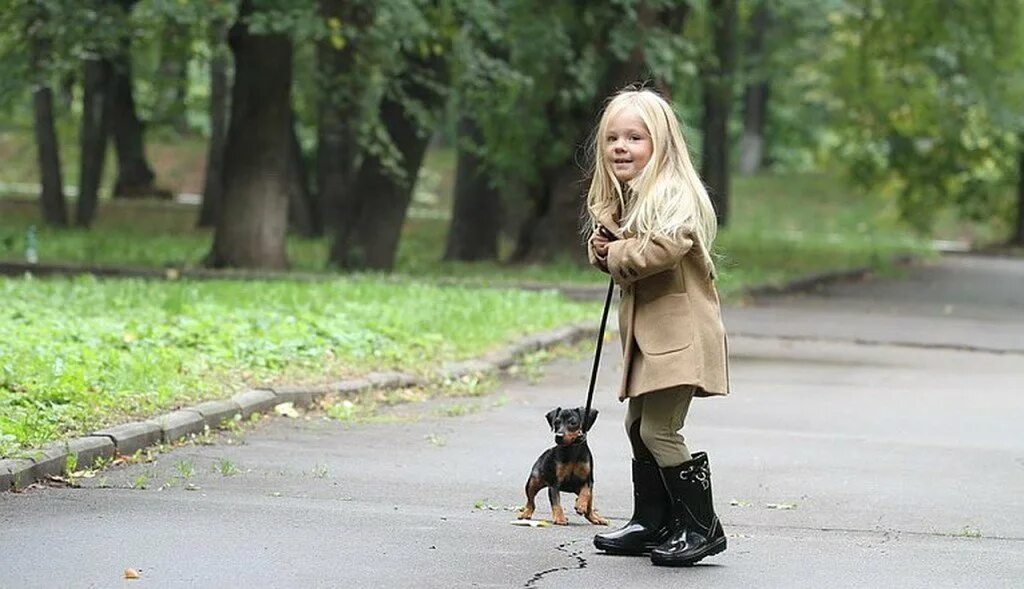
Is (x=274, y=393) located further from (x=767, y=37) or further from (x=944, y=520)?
(x=767, y=37)

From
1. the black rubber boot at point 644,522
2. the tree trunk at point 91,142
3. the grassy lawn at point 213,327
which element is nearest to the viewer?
the black rubber boot at point 644,522

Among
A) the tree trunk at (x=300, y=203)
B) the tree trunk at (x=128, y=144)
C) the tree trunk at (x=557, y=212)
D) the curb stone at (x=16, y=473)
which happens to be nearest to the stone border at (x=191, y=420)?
the curb stone at (x=16, y=473)

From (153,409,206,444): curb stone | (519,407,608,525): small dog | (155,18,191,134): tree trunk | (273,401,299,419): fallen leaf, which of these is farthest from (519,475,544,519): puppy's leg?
(155,18,191,134): tree trunk

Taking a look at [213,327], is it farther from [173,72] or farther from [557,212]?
[173,72]

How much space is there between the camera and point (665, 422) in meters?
7.29

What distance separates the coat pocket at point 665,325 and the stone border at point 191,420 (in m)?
2.82

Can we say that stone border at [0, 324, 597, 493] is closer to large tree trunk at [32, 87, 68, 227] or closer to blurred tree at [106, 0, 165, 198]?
blurred tree at [106, 0, 165, 198]

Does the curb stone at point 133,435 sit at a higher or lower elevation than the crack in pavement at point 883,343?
higher

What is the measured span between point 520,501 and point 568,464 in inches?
48.3

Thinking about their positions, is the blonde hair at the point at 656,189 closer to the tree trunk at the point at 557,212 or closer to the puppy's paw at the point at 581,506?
the puppy's paw at the point at 581,506

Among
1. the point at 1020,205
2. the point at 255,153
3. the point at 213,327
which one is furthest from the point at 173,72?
the point at 213,327

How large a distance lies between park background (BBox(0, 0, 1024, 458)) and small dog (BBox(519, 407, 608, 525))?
2.65ft

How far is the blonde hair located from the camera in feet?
23.3

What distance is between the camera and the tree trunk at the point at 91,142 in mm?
38625
